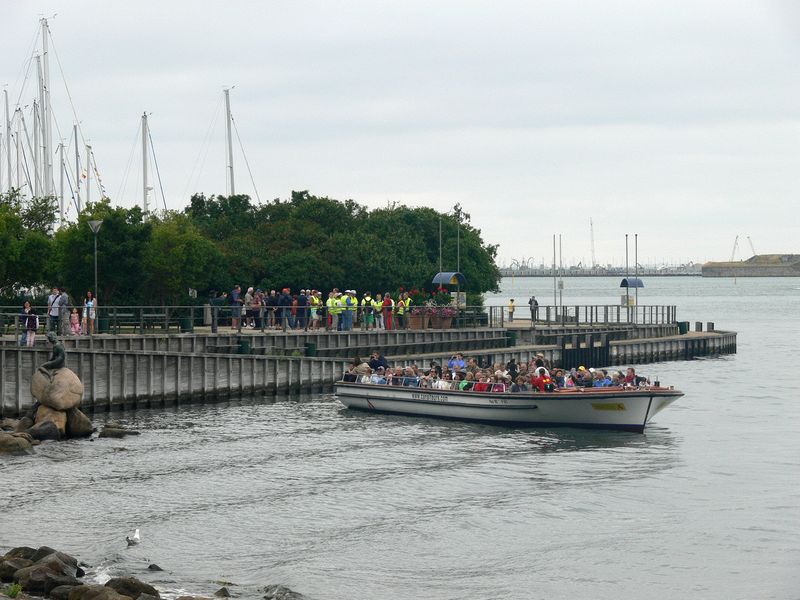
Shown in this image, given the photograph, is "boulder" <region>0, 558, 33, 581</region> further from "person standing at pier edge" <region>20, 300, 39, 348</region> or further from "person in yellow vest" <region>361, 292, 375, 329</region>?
"person in yellow vest" <region>361, 292, 375, 329</region>

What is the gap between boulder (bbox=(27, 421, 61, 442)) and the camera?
1567 inches

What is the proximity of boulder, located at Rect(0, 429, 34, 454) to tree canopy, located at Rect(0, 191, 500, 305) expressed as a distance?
21.6 m

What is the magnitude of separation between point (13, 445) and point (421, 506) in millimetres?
13563

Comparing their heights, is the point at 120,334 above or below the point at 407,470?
above

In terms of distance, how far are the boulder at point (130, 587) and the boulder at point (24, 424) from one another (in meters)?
20.0

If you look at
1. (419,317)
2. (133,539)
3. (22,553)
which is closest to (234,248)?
(419,317)

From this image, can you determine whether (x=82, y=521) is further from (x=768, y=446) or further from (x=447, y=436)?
(x=768, y=446)

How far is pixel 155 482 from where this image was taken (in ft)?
110

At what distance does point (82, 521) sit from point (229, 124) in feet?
249

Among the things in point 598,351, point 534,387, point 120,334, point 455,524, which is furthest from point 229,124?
point 455,524

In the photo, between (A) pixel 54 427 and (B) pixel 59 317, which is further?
(B) pixel 59 317

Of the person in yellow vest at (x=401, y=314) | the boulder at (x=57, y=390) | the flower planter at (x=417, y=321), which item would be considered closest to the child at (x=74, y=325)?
the boulder at (x=57, y=390)

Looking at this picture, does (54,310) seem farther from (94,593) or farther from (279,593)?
(94,593)

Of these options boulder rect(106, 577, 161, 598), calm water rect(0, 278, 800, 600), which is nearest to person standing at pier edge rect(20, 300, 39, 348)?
calm water rect(0, 278, 800, 600)
